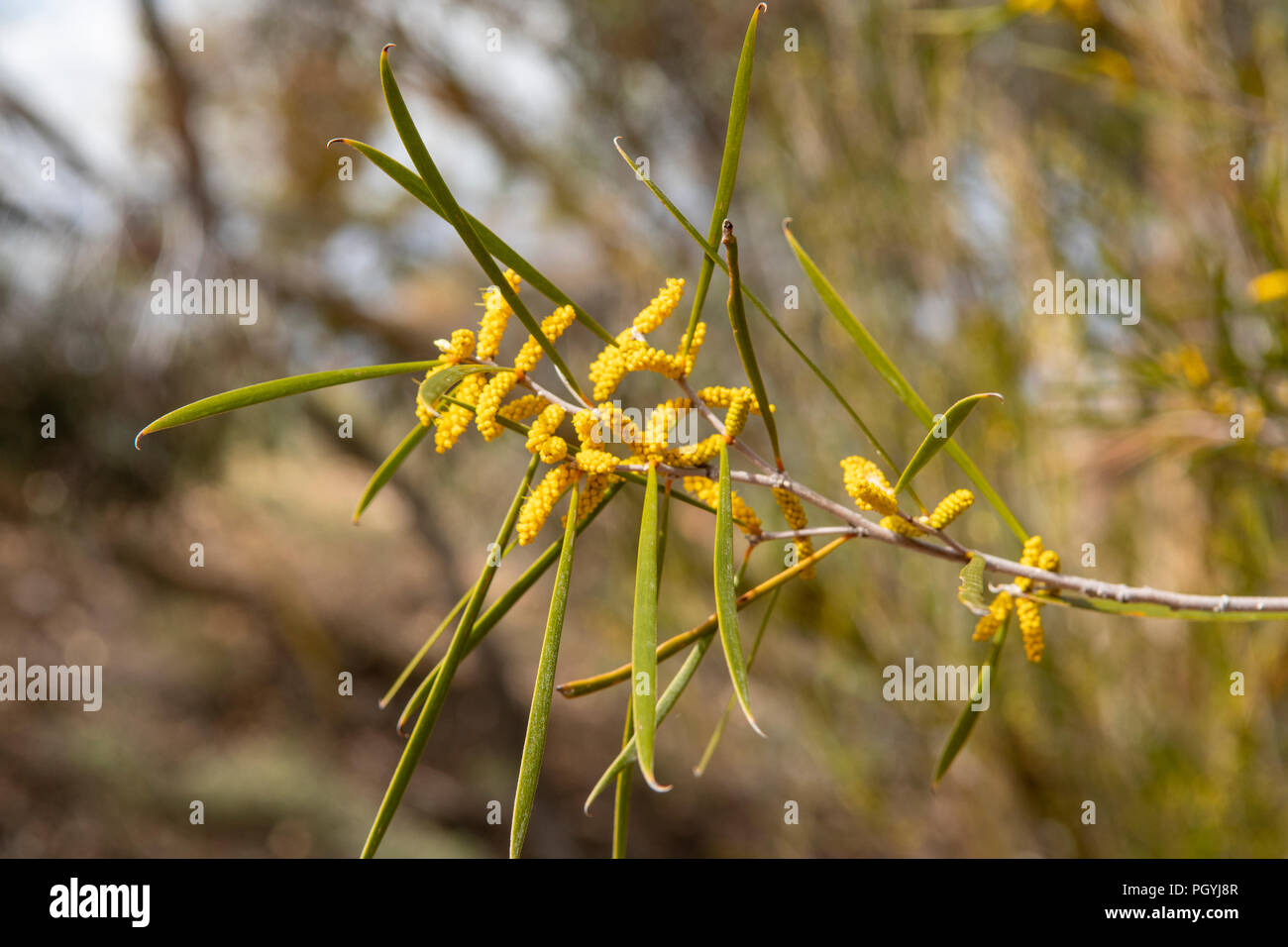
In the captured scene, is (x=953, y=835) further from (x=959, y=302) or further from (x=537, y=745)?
(x=537, y=745)

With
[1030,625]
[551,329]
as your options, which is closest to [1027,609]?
[1030,625]

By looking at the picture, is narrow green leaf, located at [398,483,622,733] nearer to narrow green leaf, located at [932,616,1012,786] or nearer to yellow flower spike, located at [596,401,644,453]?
yellow flower spike, located at [596,401,644,453]

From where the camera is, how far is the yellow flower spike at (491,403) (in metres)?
0.27

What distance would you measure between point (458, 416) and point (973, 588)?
0.64 feet

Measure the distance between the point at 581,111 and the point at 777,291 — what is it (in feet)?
3.31

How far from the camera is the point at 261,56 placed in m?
1.86

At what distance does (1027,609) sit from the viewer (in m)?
0.31

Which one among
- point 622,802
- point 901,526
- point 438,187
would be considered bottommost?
point 622,802

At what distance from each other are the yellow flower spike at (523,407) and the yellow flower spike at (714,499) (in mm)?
65

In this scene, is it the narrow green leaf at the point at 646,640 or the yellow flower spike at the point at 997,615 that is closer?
the narrow green leaf at the point at 646,640

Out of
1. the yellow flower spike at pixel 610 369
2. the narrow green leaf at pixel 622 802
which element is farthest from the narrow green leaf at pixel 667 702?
the yellow flower spike at pixel 610 369

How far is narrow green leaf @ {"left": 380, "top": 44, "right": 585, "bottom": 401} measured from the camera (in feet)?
0.74

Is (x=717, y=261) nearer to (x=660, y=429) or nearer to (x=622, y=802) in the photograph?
(x=660, y=429)

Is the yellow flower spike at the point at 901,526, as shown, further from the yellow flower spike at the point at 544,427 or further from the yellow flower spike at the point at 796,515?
the yellow flower spike at the point at 544,427
